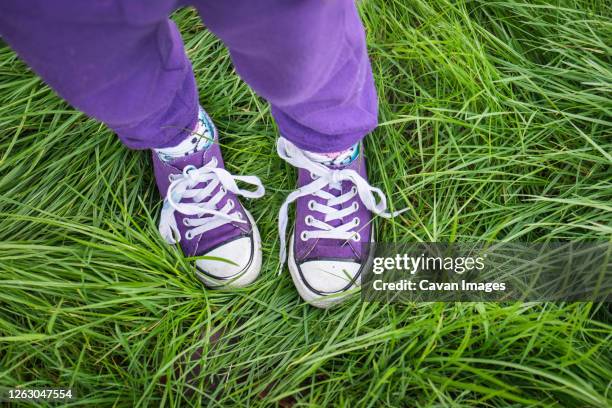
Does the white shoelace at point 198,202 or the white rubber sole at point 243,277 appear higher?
the white shoelace at point 198,202

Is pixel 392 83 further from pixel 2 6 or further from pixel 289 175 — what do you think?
pixel 2 6

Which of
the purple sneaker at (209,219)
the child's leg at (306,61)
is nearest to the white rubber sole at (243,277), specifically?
the purple sneaker at (209,219)

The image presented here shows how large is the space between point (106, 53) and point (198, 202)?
0.48 meters

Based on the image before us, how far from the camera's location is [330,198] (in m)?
0.97

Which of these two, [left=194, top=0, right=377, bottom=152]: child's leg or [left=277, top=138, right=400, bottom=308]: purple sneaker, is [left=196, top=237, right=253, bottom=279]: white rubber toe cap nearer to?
[left=277, top=138, right=400, bottom=308]: purple sneaker

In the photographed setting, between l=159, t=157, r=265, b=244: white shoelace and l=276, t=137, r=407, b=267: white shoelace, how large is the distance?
11cm

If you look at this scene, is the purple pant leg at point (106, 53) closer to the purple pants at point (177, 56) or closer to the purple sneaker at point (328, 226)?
the purple pants at point (177, 56)

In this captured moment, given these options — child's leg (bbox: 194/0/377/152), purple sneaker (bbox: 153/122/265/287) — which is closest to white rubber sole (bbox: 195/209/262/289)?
purple sneaker (bbox: 153/122/265/287)

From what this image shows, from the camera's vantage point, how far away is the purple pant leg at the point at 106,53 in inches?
18.3

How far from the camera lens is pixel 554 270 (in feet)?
2.90

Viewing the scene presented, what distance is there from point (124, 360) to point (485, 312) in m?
0.66

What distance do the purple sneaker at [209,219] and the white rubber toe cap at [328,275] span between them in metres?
0.11

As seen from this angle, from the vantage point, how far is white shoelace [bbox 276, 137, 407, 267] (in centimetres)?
93

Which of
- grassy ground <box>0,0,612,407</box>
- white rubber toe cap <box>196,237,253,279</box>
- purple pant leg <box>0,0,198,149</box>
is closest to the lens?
purple pant leg <box>0,0,198,149</box>
